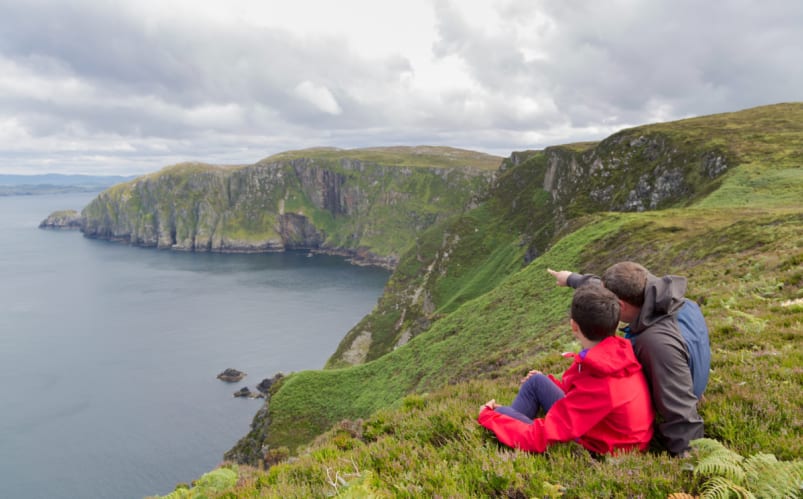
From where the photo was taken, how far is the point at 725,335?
11.8 meters

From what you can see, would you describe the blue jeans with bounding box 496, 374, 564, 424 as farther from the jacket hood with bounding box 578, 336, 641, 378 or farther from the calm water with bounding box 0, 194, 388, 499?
the calm water with bounding box 0, 194, 388, 499

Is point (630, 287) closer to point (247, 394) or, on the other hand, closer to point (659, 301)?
point (659, 301)

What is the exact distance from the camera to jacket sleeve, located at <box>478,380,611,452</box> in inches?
253

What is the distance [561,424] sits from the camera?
6809mm

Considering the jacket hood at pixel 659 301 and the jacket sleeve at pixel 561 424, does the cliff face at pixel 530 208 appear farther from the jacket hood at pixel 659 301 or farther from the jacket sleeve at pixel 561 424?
the jacket sleeve at pixel 561 424

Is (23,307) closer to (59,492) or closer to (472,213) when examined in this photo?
(59,492)

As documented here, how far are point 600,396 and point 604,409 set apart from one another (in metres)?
0.21

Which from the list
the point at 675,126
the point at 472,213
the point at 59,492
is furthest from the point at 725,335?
the point at 472,213

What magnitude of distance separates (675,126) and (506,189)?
49.5 meters

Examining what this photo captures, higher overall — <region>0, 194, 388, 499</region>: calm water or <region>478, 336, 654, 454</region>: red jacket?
<region>478, 336, 654, 454</region>: red jacket

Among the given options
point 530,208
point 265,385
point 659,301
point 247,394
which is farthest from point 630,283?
point 530,208

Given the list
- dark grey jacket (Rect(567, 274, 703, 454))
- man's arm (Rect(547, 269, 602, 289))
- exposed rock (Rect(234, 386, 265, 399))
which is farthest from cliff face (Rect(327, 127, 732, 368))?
dark grey jacket (Rect(567, 274, 703, 454))

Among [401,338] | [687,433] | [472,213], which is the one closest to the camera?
[687,433]

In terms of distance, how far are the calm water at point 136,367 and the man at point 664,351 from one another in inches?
2886
